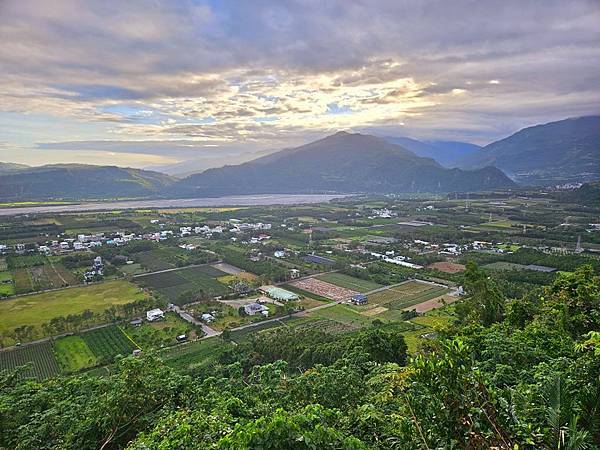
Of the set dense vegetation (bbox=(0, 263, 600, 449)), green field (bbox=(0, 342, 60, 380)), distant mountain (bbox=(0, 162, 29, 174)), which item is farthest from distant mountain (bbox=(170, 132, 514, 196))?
dense vegetation (bbox=(0, 263, 600, 449))

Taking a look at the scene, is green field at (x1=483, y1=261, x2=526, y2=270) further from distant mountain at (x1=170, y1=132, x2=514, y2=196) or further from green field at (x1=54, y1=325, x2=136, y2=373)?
distant mountain at (x1=170, y1=132, x2=514, y2=196)

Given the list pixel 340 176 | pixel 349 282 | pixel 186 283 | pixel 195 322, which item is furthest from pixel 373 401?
pixel 340 176

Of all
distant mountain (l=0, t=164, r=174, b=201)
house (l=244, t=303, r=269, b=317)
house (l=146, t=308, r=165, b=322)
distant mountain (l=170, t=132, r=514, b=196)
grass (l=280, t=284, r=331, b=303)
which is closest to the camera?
house (l=146, t=308, r=165, b=322)

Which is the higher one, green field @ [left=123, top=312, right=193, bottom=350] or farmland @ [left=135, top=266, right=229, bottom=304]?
farmland @ [left=135, top=266, right=229, bottom=304]

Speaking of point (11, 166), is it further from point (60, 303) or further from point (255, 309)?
point (255, 309)

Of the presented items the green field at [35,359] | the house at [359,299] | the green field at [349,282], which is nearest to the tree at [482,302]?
the house at [359,299]

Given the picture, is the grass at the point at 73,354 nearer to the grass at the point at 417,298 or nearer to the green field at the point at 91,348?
the green field at the point at 91,348

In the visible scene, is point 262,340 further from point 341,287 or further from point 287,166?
point 287,166

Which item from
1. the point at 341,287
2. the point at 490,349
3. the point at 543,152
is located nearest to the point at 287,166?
the point at 543,152
